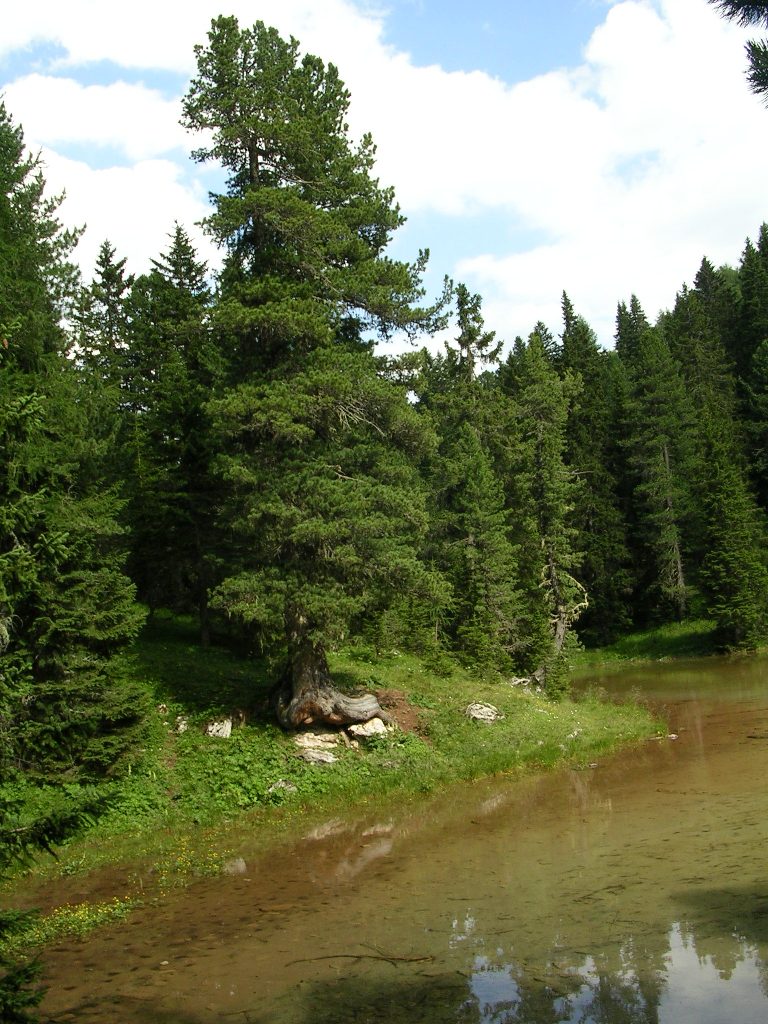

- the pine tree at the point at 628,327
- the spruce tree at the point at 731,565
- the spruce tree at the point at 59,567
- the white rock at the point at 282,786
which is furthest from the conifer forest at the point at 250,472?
the pine tree at the point at 628,327

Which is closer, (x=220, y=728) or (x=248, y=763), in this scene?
(x=248, y=763)

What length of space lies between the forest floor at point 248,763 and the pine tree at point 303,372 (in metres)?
→ 1.64

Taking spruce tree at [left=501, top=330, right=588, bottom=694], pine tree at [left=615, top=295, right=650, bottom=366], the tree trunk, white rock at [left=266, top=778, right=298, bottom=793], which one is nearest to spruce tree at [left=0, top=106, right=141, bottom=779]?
white rock at [left=266, top=778, right=298, bottom=793]

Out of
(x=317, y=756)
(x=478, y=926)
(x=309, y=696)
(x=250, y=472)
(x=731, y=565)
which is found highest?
(x=250, y=472)

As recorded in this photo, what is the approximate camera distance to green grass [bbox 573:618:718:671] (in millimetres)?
47688

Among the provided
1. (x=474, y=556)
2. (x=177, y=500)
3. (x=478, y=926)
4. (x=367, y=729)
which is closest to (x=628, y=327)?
(x=474, y=556)

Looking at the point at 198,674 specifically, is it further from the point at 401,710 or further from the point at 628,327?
the point at 628,327

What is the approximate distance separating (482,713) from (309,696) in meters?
5.38

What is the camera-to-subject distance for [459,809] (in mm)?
16969

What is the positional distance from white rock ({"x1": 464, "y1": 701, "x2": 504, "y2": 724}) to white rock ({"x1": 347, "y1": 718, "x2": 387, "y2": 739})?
3.16 m

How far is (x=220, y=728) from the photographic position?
19.8 m

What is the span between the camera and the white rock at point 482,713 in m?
22.6

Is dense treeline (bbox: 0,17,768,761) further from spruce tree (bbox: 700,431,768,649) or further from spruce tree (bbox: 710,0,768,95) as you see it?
spruce tree (bbox: 700,431,768,649)

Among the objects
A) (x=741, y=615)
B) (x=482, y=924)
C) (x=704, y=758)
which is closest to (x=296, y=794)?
(x=482, y=924)
